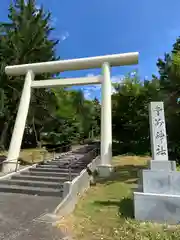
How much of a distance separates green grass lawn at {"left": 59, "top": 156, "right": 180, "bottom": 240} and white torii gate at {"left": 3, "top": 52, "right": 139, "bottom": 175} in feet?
9.20

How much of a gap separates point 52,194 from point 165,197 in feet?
12.3

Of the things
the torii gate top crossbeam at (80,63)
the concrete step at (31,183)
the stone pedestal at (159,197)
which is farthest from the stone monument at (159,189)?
the torii gate top crossbeam at (80,63)

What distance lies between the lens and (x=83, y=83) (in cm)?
1205

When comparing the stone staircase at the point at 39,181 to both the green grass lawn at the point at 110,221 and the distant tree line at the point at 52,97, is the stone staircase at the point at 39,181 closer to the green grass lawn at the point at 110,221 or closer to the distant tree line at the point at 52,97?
the green grass lawn at the point at 110,221

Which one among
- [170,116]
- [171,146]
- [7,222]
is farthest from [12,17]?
[7,222]

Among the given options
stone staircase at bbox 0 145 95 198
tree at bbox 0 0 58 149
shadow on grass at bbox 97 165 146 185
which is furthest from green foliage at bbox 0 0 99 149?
shadow on grass at bbox 97 165 146 185

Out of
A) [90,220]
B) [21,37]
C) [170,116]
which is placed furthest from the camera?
[21,37]

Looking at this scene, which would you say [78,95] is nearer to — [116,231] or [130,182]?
[130,182]

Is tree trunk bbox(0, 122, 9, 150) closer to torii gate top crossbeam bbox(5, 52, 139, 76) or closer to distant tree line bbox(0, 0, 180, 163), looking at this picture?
distant tree line bbox(0, 0, 180, 163)

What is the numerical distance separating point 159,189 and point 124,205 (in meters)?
1.39

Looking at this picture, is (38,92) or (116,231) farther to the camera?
(38,92)

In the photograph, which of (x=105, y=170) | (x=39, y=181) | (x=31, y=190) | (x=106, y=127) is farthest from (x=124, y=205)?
(x=106, y=127)

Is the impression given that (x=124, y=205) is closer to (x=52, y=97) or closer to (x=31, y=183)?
(x=31, y=183)

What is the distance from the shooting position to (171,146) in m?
16.0
